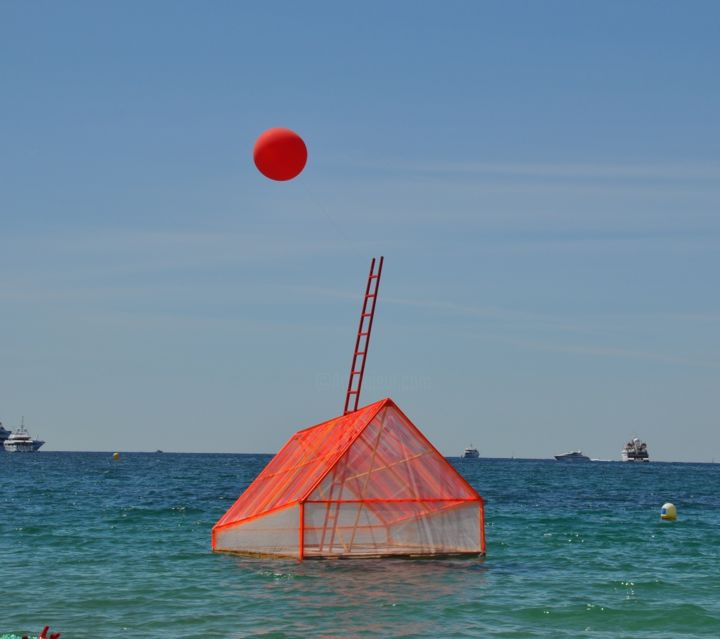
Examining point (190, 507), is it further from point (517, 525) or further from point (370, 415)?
point (370, 415)

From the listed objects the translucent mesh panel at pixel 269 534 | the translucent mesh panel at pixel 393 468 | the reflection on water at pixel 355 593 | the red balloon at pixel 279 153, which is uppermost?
the red balloon at pixel 279 153

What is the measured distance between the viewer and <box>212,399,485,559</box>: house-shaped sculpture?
24.5 m

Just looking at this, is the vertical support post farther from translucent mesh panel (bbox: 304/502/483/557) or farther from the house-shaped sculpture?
translucent mesh panel (bbox: 304/502/483/557)

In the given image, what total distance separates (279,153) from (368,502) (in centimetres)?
908

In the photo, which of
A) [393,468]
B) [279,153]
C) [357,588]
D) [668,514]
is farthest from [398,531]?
[668,514]

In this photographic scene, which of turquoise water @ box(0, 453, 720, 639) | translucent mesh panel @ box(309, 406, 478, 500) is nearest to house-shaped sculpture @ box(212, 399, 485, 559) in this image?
translucent mesh panel @ box(309, 406, 478, 500)

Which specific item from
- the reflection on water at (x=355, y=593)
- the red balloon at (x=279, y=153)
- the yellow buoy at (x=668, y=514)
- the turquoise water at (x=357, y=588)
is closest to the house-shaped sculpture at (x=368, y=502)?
the reflection on water at (x=355, y=593)

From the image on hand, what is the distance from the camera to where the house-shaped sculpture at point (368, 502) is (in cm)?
2447

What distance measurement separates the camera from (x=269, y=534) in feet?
83.4

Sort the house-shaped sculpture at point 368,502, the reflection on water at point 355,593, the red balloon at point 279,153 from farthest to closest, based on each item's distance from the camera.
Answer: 1. the house-shaped sculpture at point 368,502
2. the red balloon at point 279,153
3. the reflection on water at point 355,593

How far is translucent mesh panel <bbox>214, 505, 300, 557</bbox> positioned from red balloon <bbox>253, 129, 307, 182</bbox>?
814 centimetres

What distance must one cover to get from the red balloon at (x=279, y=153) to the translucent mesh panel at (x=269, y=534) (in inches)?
320

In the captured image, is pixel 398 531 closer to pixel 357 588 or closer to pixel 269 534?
pixel 269 534

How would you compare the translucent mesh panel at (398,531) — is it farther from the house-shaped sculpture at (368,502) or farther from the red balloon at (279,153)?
the red balloon at (279,153)
